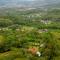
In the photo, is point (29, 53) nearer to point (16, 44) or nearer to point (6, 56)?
point (6, 56)

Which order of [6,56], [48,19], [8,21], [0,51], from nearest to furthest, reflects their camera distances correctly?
[6,56] < [0,51] < [8,21] < [48,19]

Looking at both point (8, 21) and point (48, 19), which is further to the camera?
point (48, 19)

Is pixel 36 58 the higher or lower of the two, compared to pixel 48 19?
higher

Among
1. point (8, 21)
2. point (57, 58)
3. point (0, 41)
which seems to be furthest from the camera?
point (8, 21)

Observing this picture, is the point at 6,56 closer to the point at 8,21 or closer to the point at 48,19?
the point at 8,21

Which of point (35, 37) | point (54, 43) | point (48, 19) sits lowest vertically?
point (48, 19)

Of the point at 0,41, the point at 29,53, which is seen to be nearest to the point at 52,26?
the point at 0,41

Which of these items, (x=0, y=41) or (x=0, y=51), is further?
(x=0, y=41)

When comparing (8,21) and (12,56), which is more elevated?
(12,56)

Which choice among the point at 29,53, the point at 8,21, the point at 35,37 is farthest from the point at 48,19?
the point at 29,53
